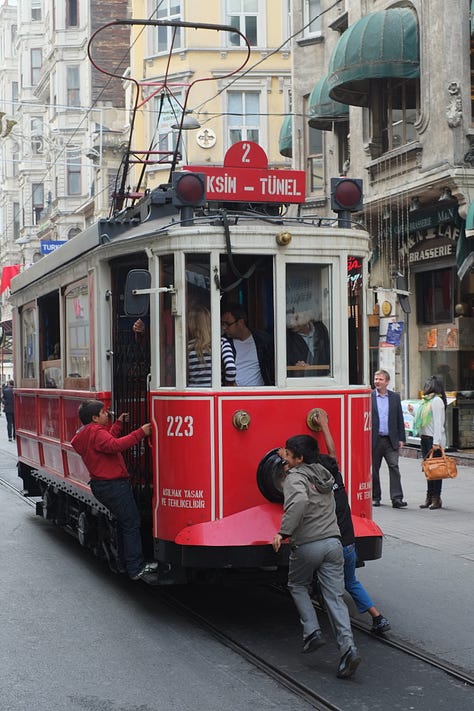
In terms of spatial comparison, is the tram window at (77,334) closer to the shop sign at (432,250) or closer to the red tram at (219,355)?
the red tram at (219,355)

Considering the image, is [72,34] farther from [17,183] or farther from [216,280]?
[216,280]

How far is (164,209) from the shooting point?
350 inches

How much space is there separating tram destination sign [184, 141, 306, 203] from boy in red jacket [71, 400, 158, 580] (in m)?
1.94

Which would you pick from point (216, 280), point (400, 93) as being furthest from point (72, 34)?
point (216, 280)

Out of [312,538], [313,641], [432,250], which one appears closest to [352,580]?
[313,641]

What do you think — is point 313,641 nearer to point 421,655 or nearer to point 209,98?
point 421,655

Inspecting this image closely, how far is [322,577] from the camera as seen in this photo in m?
6.77

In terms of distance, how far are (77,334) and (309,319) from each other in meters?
2.72

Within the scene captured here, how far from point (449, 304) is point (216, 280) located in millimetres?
14454

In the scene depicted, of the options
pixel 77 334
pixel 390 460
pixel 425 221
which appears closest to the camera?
pixel 77 334

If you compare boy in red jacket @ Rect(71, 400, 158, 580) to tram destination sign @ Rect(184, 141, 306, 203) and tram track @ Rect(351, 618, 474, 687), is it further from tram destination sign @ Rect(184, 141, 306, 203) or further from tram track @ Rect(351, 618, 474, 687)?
tram destination sign @ Rect(184, 141, 306, 203)

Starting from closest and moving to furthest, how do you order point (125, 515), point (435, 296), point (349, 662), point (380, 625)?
point (349, 662), point (380, 625), point (125, 515), point (435, 296)

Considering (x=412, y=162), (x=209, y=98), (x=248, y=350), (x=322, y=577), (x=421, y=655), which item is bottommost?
(x=421, y=655)

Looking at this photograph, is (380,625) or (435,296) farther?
(435,296)
